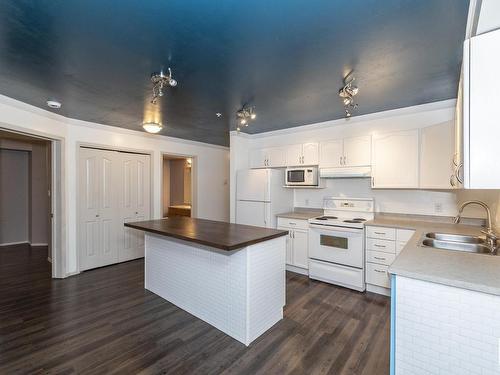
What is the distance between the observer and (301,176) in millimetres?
3961

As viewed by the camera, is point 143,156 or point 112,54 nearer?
point 112,54

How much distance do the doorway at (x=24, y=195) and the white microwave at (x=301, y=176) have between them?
517cm

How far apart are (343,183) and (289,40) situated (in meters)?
2.68

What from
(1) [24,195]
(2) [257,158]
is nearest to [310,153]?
(2) [257,158]

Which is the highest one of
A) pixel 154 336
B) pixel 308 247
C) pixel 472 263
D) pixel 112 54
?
pixel 112 54

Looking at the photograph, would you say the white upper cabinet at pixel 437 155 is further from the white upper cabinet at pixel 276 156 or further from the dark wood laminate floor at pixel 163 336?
the white upper cabinet at pixel 276 156

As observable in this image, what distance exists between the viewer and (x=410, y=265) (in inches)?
57.3

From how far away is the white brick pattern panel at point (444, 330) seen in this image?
1187mm

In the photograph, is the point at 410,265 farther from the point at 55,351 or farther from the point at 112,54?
the point at 55,351

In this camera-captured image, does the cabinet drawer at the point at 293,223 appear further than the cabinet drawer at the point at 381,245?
Yes

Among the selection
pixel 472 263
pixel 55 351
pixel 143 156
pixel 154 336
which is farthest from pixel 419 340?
pixel 143 156

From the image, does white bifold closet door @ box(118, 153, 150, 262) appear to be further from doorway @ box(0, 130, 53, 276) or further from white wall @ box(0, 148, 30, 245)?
white wall @ box(0, 148, 30, 245)

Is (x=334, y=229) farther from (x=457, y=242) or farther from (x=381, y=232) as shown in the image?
(x=457, y=242)

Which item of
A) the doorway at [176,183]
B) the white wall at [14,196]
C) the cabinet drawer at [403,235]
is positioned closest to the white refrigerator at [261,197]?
the cabinet drawer at [403,235]
